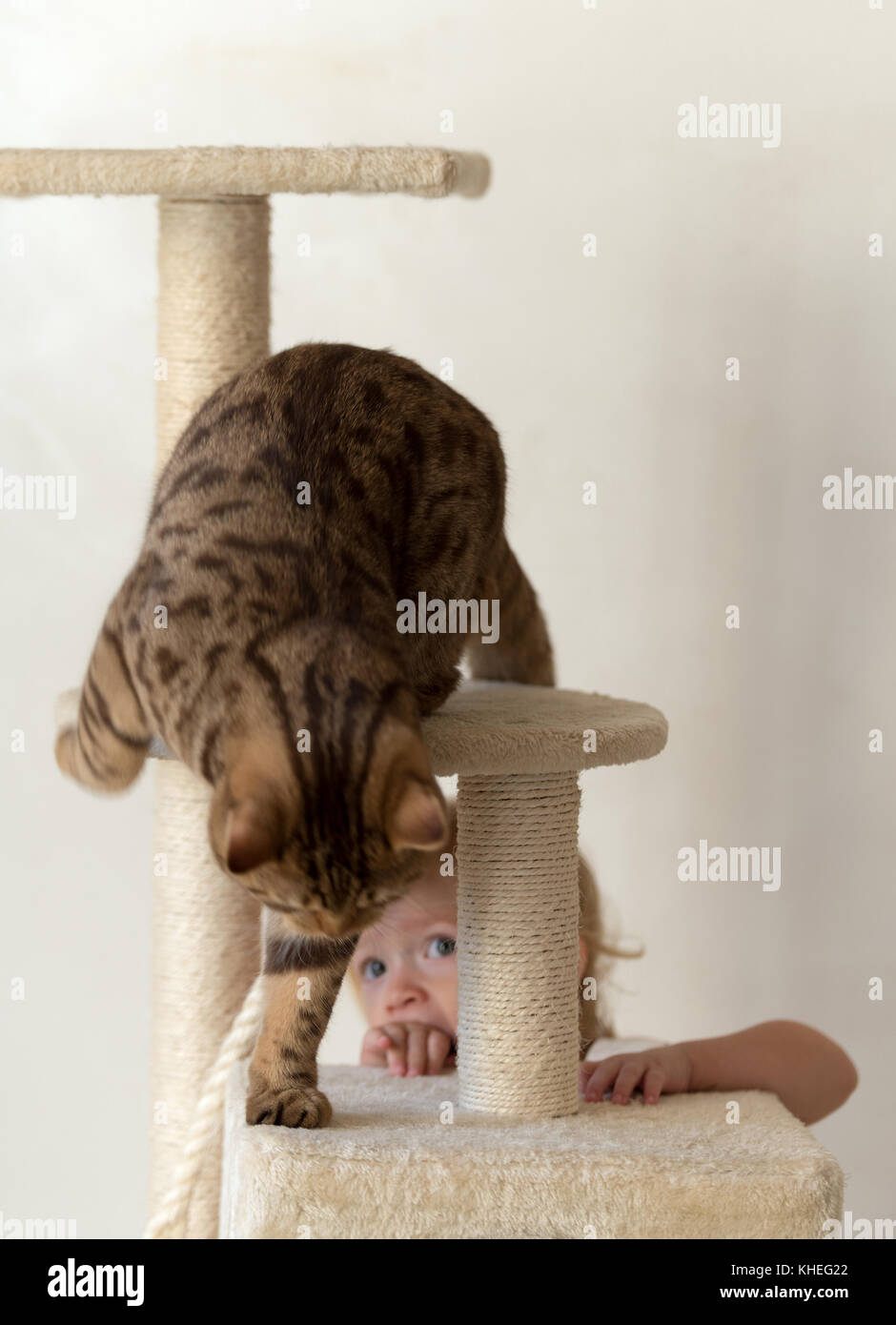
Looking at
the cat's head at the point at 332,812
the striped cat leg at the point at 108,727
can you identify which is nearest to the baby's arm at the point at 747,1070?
the cat's head at the point at 332,812

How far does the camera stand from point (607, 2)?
2.12m

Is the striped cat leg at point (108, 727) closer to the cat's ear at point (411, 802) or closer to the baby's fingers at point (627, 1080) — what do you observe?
the cat's ear at point (411, 802)

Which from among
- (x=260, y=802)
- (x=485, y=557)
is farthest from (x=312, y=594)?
(x=485, y=557)

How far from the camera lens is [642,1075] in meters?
1.45

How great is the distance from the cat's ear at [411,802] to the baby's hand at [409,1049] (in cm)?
54

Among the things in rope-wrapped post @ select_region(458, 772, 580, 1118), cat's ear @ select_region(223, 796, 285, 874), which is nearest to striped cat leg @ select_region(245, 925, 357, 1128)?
rope-wrapped post @ select_region(458, 772, 580, 1118)

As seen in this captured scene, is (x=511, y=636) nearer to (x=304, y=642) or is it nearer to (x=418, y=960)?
(x=418, y=960)

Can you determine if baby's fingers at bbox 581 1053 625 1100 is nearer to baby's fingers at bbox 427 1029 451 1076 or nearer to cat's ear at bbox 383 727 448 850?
baby's fingers at bbox 427 1029 451 1076

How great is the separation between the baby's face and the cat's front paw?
0.37 metres

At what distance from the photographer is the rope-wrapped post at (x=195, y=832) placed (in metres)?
1.70

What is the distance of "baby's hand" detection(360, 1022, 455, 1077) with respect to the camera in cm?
158

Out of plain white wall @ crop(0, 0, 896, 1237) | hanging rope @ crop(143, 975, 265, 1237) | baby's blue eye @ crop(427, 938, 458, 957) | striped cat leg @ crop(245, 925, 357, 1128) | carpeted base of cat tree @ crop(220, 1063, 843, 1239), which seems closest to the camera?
carpeted base of cat tree @ crop(220, 1063, 843, 1239)

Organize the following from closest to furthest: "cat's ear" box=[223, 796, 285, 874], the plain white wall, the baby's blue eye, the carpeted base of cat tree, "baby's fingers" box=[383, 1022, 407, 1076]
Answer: "cat's ear" box=[223, 796, 285, 874], the carpeted base of cat tree, "baby's fingers" box=[383, 1022, 407, 1076], the baby's blue eye, the plain white wall

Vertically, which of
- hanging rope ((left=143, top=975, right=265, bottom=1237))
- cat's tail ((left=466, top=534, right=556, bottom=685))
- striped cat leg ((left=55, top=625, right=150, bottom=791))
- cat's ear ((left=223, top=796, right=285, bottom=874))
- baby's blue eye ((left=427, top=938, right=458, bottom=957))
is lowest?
hanging rope ((left=143, top=975, right=265, bottom=1237))
